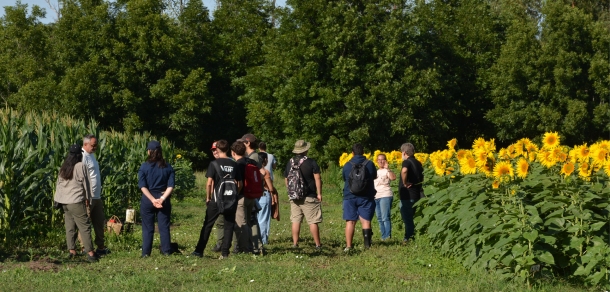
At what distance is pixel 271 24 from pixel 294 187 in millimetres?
45387

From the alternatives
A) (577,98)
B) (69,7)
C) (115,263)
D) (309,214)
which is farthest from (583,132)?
(115,263)

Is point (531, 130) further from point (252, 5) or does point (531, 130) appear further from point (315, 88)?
point (252, 5)

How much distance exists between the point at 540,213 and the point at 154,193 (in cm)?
542

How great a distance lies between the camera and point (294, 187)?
1293cm

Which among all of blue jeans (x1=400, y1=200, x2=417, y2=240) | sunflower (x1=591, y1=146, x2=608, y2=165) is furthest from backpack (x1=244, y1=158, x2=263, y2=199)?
sunflower (x1=591, y1=146, x2=608, y2=165)

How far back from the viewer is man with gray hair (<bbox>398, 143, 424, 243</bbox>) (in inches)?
549

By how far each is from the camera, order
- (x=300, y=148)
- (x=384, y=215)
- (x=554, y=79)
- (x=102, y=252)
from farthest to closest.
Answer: (x=554, y=79) → (x=384, y=215) → (x=300, y=148) → (x=102, y=252)

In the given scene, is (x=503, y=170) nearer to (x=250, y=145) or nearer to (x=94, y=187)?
(x=250, y=145)

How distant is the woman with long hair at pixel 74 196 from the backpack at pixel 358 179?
13.3 ft

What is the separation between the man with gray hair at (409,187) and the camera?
549 inches

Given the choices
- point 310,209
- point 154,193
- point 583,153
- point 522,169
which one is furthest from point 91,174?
point 583,153

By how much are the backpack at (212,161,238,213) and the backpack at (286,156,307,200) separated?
1594 mm

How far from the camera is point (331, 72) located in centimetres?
4181

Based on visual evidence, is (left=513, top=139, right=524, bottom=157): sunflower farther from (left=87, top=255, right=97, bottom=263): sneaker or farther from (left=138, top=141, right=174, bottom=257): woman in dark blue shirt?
(left=87, top=255, right=97, bottom=263): sneaker
